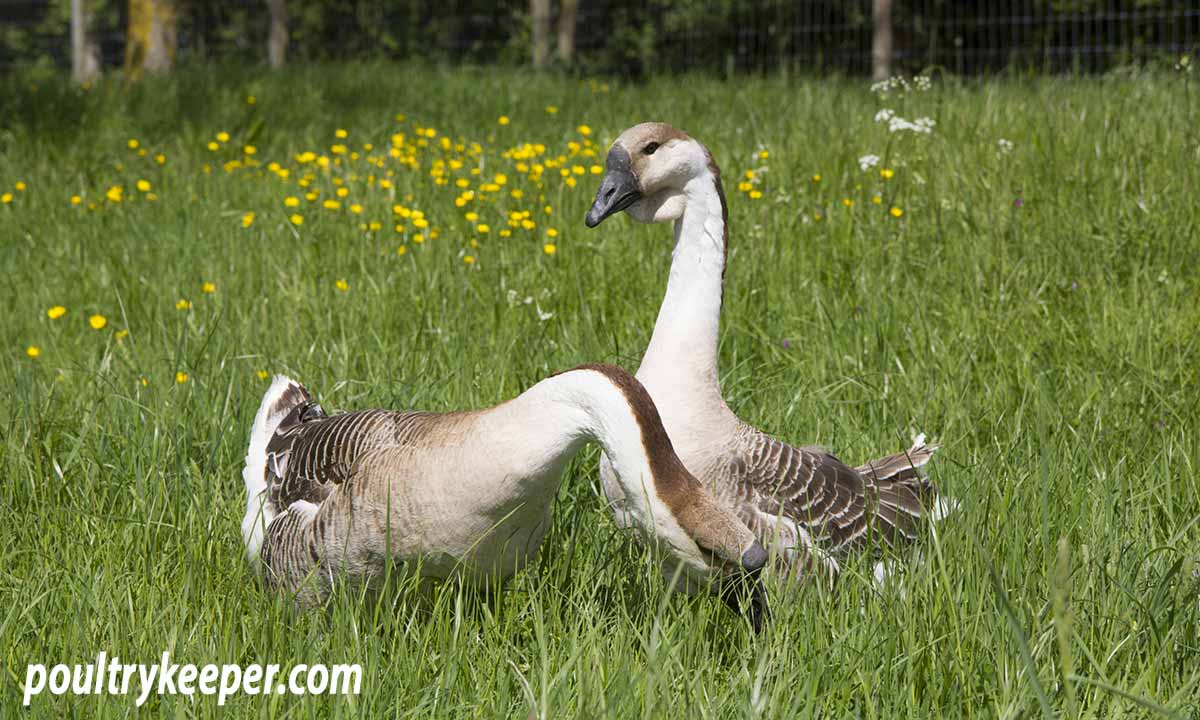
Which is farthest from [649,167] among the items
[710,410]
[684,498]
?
[684,498]

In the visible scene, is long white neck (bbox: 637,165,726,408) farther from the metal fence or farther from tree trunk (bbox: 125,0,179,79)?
tree trunk (bbox: 125,0,179,79)

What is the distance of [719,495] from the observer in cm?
340

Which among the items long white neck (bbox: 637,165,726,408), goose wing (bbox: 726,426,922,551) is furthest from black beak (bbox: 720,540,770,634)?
long white neck (bbox: 637,165,726,408)

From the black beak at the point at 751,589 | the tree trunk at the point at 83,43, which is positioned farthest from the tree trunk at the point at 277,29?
the black beak at the point at 751,589

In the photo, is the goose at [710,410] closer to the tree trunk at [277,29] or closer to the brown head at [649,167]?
the brown head at [649,167]

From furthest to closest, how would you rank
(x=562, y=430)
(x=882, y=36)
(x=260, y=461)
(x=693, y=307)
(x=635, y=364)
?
(x=882, y=36) → (x=635, y=364) → (x=260, y=461) → (x=693, y=307) → (x=562, y=430)

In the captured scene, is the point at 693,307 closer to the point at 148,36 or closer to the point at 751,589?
Result: the point at 751,589

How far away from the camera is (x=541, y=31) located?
58.0 ft

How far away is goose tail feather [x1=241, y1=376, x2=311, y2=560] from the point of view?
361 centimetres

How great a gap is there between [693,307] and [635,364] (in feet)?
3.81

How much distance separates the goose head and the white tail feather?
49.3 inches

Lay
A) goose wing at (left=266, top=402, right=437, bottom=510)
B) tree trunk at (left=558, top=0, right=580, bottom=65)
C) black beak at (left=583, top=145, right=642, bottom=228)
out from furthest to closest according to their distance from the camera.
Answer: tree trunk at (left=558, top=0, right=580, bottom=65) < black beak at (left=583, top=145, right=642, bottom=228) < goose wing at (left=266, top=402, right=437, bottom=510)

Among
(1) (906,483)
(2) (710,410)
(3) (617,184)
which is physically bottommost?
(1) (906,483)

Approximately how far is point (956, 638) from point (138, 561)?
79.4 inches
